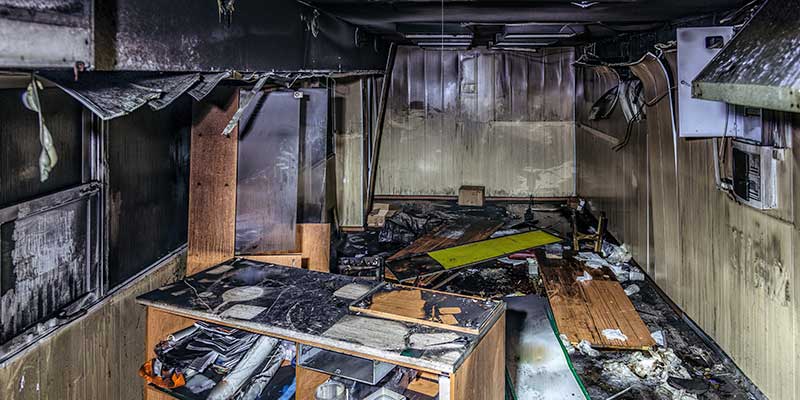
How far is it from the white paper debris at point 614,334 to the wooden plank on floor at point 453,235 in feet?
7.04

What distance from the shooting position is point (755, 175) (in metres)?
2.76

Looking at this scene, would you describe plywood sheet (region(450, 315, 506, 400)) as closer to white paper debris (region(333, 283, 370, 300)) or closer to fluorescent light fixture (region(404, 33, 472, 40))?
white paper debris (region(333, 283, 370, 300))

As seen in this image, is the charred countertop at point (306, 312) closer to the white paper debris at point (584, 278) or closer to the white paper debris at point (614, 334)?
the white paper debris at point (614, 334)

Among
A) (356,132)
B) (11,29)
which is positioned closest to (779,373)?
(11,29)

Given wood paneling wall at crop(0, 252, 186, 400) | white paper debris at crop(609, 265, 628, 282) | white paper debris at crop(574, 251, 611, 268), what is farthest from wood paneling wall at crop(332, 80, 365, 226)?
wood paneling wall at crop(0, 252, 186, 400)

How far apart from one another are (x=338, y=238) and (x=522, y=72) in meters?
3.87

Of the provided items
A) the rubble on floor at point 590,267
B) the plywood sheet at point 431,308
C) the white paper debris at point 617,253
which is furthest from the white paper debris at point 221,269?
the white paper debris at point 617,253

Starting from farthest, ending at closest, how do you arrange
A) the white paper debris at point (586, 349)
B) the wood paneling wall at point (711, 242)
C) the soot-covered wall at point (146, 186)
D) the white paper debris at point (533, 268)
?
the white paper debris at point (533, 268)
the white paper debris at point (586, 349)
the soot-covered wall at point (146, 186)
the wood paneling wall at point (711, 242)

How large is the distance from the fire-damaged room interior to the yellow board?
44 mm

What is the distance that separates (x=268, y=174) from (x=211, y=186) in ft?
1.20

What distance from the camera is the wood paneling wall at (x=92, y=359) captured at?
6.64 ft

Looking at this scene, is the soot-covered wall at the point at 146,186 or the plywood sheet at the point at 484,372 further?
the soot-covered wall at the point at 146,186

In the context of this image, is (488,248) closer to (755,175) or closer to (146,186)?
(755,175)

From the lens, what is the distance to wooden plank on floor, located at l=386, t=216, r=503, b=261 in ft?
17.8
